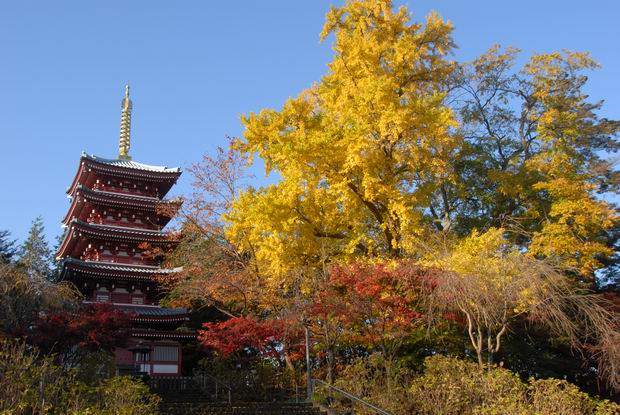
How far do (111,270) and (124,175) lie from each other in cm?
493

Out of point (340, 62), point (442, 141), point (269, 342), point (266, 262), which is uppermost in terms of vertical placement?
point (340, 62)

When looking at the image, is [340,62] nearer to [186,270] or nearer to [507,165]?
[507,165]

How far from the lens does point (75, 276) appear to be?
23.8 m

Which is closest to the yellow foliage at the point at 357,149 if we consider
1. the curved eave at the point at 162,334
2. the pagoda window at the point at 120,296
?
the curved eave at the point at 162,334

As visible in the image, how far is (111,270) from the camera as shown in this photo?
78.8 ft

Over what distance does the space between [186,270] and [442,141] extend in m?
11.2

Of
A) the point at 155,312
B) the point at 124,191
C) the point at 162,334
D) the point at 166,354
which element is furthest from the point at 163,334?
the point at 124,191

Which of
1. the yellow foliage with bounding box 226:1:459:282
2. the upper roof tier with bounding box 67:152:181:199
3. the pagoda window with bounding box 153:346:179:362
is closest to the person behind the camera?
the yellow foliage with bounding box 226:1:459:282

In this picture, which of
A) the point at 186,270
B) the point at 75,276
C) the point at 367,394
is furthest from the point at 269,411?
the point at 75,276

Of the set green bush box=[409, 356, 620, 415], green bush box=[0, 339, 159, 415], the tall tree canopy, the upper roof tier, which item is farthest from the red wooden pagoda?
green bush box=[409, 356, 620, 415]

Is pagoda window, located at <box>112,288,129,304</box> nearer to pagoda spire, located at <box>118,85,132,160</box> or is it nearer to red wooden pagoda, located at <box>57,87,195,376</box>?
red wooden pagoda, located at <box>57,87,195,376</box>

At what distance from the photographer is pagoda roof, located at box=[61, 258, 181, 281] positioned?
23.2 metres

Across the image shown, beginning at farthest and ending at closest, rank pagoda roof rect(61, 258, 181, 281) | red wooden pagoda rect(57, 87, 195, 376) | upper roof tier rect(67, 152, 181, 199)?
upper roof tier rect(67, 152, 181, 199) → red wooden pagoda rect(57, 87, 195, 376) → pagoda roof rect(61, 258, 181, 281)

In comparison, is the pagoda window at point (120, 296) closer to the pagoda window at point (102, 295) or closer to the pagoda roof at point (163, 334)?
the pagoda window at point (102, 295)
